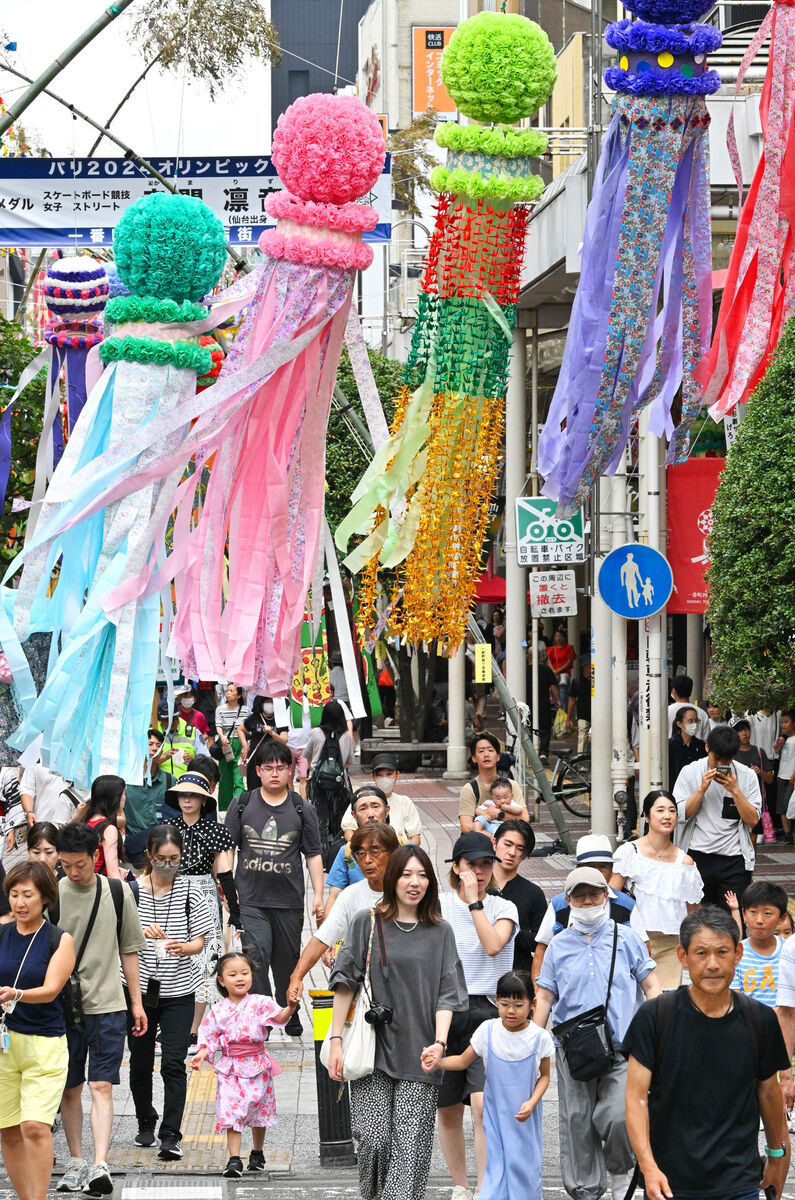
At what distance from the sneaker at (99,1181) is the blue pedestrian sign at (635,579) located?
21.3ft

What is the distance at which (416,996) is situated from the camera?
5.93 meters

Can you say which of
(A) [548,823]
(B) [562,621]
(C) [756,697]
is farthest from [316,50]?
(C) [756,697]

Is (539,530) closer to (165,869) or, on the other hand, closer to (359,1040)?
(165,869)

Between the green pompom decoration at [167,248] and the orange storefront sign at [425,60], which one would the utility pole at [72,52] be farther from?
the orange storefront sign at [425,60]

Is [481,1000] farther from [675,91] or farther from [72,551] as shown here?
[675,91]

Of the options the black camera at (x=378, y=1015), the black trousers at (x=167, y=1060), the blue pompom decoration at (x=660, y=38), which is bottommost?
the black trousers at (x=167, y=1060)

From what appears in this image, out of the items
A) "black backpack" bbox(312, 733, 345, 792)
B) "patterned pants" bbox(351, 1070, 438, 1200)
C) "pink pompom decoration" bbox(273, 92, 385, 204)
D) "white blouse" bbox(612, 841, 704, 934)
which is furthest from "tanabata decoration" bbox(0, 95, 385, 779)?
"black backpack" bbox(312, 733, 345, 792)

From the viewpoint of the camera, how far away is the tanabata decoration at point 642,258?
5609 millimetres

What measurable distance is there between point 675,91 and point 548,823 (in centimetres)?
1345

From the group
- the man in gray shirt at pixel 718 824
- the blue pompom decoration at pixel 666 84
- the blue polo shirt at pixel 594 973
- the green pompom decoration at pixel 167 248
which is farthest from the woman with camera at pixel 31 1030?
the man in gray shirt at pixel 718 824

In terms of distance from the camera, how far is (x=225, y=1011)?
7.14 m

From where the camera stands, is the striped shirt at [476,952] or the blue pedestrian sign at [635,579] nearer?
the striped shirt at [476,952]

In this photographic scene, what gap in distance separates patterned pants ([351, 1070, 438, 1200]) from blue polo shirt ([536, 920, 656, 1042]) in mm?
580

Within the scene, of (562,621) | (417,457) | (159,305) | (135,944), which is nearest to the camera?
(417,457)
